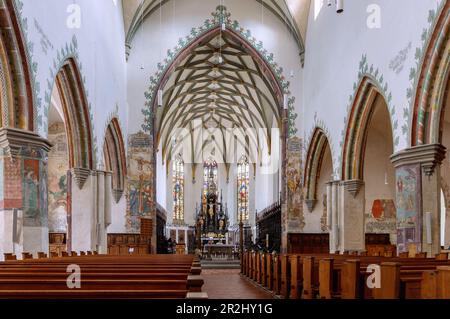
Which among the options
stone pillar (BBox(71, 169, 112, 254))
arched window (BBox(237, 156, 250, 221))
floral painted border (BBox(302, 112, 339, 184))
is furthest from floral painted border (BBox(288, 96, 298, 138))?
arched window (BBox(237, 156, 250, 221))

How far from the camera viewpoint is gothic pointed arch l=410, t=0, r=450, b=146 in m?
11.2

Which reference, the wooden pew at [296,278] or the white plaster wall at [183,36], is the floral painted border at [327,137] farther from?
the wooden pew at [296,278]

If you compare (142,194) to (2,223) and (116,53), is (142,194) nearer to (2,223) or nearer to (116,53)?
(116,53)

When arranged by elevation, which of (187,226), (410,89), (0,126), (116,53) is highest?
(116,53)

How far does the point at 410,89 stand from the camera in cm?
1248

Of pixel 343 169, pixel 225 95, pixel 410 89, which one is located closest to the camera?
pixel 410 89

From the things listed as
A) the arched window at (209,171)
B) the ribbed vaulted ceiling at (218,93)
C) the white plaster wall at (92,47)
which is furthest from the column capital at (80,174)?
the arched window at (209,171)

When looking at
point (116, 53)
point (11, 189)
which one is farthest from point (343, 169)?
point (11, 189)

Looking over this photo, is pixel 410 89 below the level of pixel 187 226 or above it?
above

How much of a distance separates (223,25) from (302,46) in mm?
3409

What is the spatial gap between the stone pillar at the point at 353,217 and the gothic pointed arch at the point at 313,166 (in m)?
4.57

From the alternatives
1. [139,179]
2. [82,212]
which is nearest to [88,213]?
[82,212]

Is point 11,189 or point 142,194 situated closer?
point 11,189

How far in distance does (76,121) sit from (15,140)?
587cm
